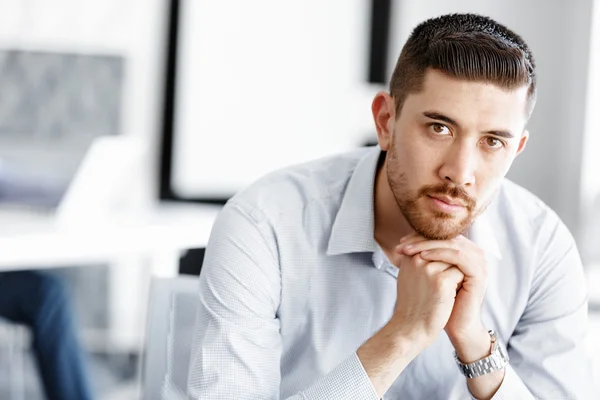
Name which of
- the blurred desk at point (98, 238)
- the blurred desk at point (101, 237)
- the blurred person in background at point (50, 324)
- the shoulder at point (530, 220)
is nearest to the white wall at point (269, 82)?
the blurred desk at point (101, 237)

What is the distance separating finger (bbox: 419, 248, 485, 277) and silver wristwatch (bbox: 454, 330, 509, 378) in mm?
139

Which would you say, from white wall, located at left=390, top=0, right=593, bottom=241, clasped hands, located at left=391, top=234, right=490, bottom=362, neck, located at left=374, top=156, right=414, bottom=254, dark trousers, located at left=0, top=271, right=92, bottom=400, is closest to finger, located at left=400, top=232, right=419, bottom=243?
clasped hands, located at left=391, top=234, right=490, bottom=362

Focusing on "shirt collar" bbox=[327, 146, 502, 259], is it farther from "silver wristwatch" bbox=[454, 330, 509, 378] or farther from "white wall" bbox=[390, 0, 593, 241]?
"white wall" bbox=[390, 0, 593, 241]

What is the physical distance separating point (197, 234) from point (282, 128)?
58.4 inches

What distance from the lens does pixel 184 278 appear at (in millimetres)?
1506

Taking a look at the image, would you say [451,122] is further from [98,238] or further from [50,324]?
[50,324]

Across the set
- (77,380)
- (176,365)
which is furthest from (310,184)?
(77,380)

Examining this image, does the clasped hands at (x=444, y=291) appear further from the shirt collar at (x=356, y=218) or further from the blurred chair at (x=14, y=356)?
the blurred chair at (x=14, y=356)

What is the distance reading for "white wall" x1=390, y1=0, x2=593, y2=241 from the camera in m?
3.95

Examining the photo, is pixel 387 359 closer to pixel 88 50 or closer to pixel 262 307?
pixel 262 307

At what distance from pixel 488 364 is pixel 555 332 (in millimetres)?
173

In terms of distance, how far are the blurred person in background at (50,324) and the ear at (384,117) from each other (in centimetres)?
167

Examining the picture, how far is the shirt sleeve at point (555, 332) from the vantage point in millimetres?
1463

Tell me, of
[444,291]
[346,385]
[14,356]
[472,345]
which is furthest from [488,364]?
[14,356]
